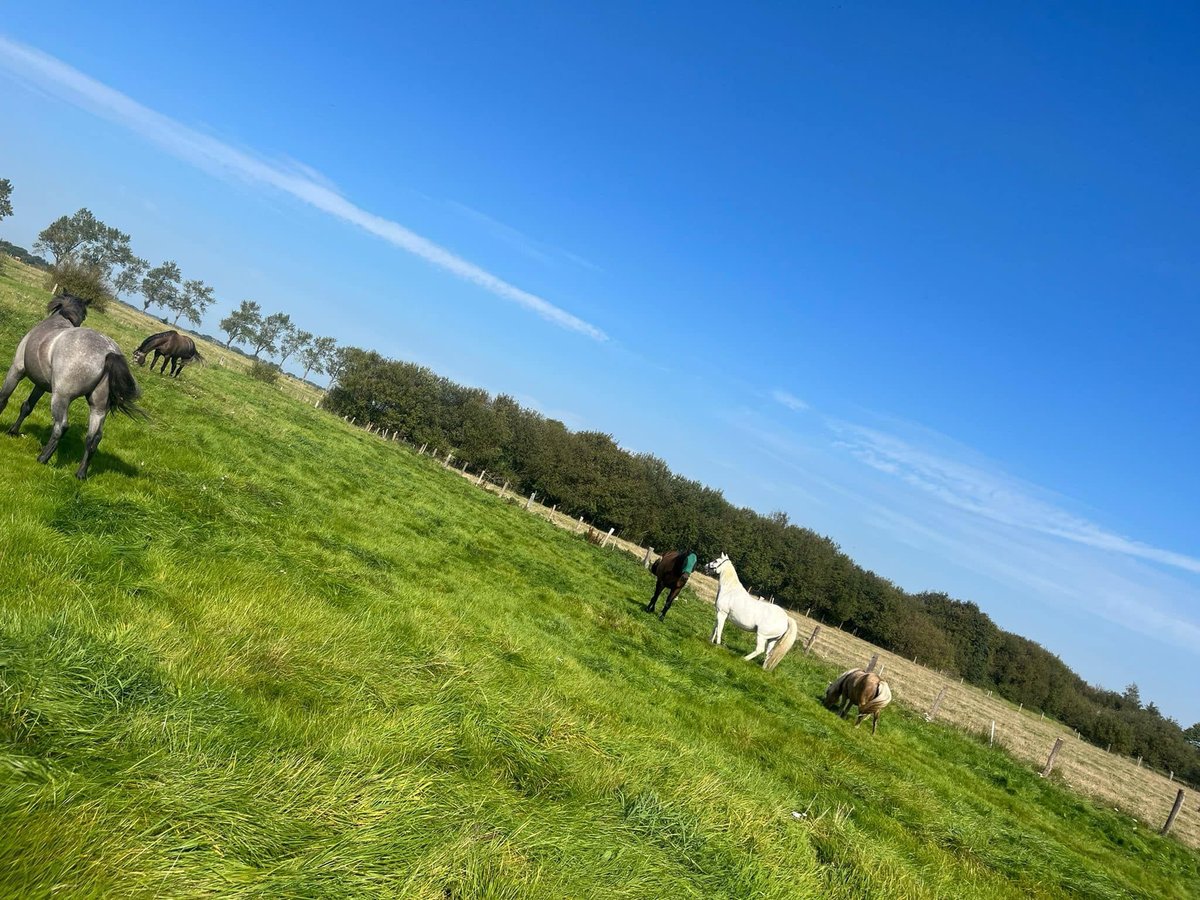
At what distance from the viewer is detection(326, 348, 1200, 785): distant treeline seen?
66.0 m

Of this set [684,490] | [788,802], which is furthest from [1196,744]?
[788,802]

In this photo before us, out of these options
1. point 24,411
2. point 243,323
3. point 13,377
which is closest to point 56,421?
point 24,411

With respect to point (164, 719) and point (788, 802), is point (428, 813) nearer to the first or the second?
point (164, 719)

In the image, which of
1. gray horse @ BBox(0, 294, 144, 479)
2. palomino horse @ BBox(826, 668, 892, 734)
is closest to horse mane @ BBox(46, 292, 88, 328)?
gray horse @ BBox(0, 294, 144, 479)

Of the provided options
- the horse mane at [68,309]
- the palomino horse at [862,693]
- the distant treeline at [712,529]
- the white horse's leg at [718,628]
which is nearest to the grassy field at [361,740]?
the palomino horse at [862,693]

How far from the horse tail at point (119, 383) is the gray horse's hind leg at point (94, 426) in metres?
0.16

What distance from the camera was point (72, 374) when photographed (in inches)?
285

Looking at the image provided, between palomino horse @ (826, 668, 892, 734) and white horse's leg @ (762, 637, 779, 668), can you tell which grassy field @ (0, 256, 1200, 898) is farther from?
white horse's leg @ (762, 637, 779, 668)

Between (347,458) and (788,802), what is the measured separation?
17143 mm

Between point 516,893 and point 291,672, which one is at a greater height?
point 516,893

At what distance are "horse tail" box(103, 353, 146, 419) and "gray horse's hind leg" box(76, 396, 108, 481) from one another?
156 mm

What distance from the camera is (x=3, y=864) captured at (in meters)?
2.07

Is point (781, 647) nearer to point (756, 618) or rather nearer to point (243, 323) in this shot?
point (756, 618)

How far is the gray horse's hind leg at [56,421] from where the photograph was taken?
23.1 ft
